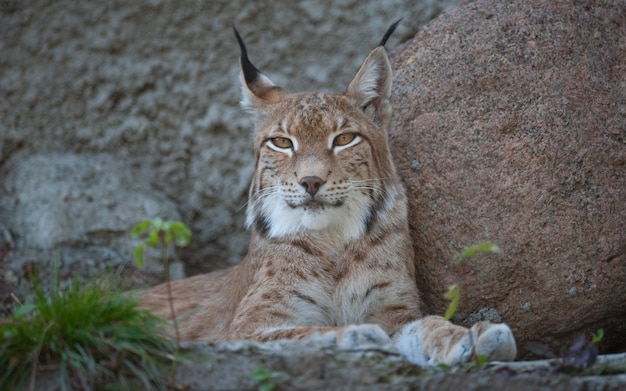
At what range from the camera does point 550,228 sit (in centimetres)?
488

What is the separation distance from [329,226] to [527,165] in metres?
1.23

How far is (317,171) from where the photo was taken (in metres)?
4.84

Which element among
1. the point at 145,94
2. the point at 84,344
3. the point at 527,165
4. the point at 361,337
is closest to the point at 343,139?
the point at 527,165

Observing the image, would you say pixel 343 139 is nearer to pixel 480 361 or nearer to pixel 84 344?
pixel 480 361

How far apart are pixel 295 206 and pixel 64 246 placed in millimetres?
2665

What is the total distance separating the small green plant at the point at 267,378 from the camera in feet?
11.1

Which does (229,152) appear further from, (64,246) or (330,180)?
(330,180)

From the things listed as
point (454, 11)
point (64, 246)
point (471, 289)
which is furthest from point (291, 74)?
point (471, 289)

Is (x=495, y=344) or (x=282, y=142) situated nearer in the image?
(x=495, y=344)

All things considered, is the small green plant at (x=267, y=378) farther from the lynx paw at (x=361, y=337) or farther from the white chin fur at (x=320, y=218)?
the white chin fur at (x=320, y=218)

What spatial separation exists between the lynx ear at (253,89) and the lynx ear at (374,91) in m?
0.54

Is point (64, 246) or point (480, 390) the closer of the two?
point (480, 390)

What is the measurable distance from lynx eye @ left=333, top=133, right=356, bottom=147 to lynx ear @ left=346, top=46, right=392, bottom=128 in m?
0.31

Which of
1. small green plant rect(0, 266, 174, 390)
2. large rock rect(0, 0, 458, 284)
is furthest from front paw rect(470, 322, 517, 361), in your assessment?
large rock rect(0, 0, 458, 284)
